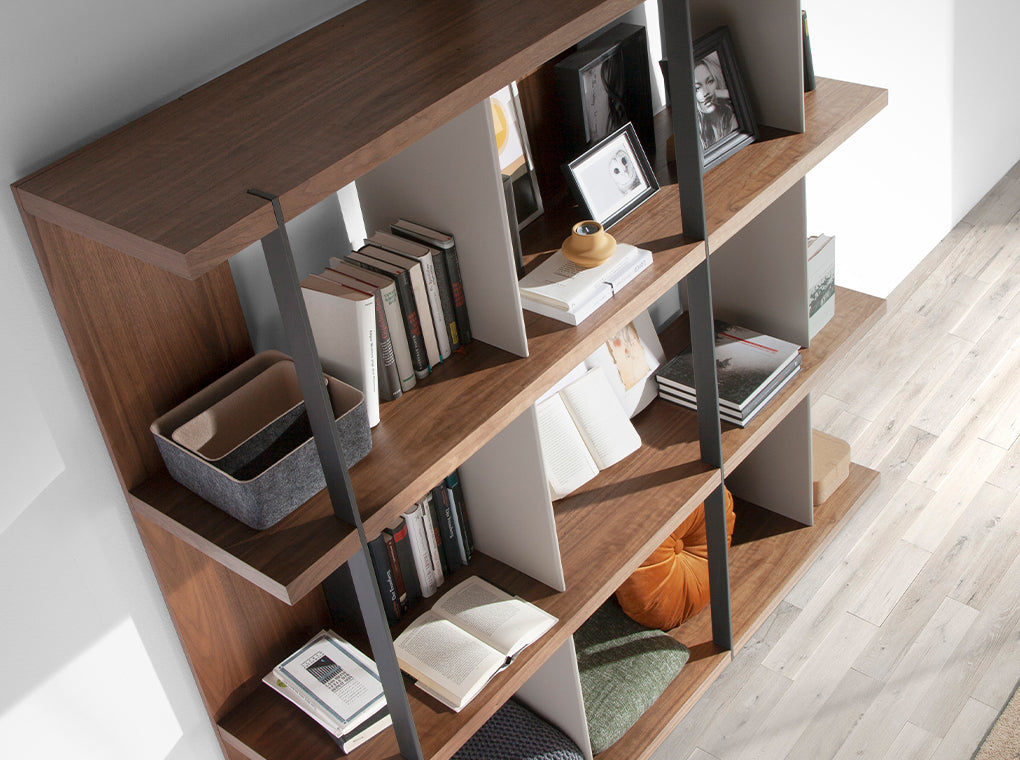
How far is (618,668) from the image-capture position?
93.5 inches

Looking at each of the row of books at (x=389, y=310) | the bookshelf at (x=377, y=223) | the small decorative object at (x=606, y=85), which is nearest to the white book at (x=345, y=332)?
the row of books at (x=389, y=310)

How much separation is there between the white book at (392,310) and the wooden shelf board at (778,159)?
0.63 meters

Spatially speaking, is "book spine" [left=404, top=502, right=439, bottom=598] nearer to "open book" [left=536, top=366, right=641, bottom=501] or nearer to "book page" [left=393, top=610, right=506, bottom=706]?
"book page" [left=393, top=610, right=506, bottom=706]

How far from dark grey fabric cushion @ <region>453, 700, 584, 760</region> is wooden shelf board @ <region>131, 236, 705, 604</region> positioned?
824 mm

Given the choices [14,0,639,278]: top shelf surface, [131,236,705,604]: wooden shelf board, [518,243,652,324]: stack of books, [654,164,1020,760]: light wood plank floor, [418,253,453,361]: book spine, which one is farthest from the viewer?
[654,164,1020,760]: light wood plank floor

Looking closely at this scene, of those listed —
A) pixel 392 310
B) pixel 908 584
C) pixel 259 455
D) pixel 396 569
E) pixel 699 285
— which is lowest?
pixel 908 584

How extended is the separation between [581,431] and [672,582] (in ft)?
1.66

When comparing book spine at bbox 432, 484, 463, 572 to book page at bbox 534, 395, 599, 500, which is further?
book page at bbox 534, 395, 599, 500

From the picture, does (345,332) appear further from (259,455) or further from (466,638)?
(466,638)

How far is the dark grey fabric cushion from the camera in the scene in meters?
2.13

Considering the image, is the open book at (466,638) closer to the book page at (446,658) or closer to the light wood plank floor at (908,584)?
the book page at (446,658)

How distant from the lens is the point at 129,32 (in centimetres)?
141

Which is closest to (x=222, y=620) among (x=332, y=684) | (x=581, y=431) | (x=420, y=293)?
(x=332, y=684)

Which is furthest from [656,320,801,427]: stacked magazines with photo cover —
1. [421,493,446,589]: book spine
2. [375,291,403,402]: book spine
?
[375,291,403,402]: book spine
